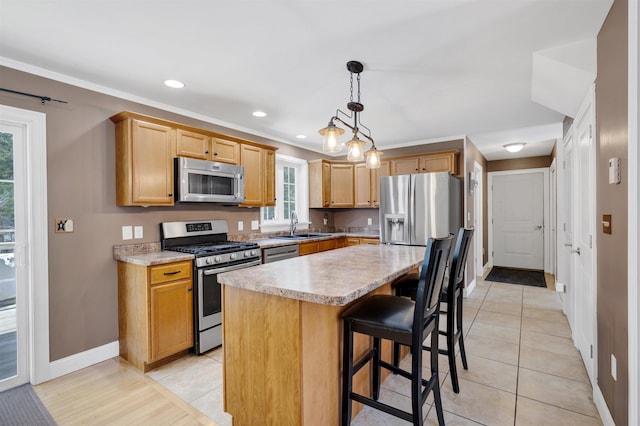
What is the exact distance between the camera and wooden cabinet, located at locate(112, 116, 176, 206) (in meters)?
2.64

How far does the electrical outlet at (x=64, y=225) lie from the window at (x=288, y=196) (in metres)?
2.20

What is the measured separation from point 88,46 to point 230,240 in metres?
2.29

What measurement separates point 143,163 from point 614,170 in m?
3.28

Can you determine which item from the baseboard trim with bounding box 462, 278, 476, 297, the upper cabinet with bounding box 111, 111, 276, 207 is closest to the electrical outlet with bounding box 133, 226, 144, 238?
the upper cabinet with bounding box 111, 111, 276, 207

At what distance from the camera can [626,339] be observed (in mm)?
1420

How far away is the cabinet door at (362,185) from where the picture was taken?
16.5 feet

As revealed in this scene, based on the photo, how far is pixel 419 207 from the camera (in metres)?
4.04

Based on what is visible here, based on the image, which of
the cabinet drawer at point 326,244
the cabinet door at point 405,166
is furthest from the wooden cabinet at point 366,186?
the cabinet drawer at point 326,244

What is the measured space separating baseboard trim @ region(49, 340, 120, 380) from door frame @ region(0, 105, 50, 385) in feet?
0.19

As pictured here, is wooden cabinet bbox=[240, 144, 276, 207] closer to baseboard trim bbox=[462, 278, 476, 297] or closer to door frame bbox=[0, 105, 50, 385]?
door frame bbox=[0, 105, 50, 385]

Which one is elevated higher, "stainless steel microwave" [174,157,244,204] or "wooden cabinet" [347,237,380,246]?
"stainless steel microwave" [174,157,244,204]

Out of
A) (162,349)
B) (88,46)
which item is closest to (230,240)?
(162,349)

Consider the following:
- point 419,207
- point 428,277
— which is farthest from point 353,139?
point 419,207

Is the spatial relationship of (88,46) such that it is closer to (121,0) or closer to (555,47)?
(121,0)
